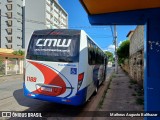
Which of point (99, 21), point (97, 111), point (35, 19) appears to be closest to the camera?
point (99, 21)

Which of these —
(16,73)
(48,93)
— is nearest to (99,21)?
(48,93)

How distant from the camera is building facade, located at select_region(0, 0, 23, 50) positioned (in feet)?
198

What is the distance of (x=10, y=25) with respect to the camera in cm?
6091

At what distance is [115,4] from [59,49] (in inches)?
122

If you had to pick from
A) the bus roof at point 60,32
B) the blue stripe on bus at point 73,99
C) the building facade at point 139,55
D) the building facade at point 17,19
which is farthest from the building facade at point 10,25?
the blue stripe on bus at point 73,99

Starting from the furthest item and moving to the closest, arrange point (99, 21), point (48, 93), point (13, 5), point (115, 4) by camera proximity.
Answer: point (13, 5) < point (48, 93) < point (99, 21) < point (115, 4)

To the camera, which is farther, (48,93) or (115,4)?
(48,93)

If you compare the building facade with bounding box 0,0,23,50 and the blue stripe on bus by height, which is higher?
the building facade with bounding box 0,0,23,50

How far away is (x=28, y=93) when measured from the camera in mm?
7594

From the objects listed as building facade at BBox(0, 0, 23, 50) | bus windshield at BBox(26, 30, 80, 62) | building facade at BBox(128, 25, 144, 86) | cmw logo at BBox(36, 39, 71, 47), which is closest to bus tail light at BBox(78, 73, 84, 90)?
bus windshield at BBox(26, 30, 80, 62)

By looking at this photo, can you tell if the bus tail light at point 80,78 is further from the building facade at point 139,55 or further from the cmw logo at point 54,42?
the building facade at point 139,55

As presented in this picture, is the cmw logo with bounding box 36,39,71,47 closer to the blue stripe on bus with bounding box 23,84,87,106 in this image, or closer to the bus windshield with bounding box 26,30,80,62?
the bus windshield with bounding box 26,30,80,62

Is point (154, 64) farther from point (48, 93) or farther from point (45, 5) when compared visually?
point (45, 5)

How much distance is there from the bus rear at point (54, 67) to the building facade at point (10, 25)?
54.9 metres
